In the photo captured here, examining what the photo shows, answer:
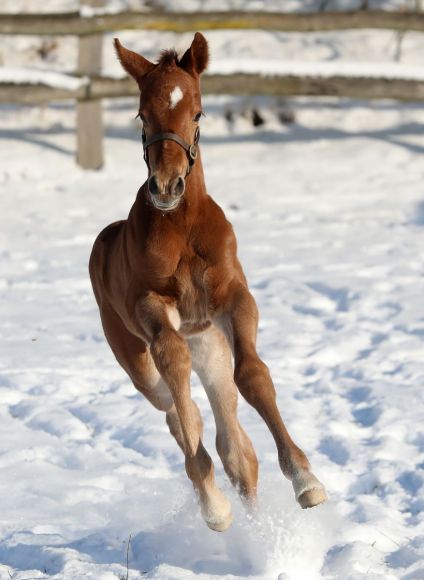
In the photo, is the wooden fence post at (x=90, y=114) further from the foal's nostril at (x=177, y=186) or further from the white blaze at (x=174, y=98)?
the foal's nostril at (x=177, y=186)

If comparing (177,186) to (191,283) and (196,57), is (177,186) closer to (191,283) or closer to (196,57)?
(191,283)

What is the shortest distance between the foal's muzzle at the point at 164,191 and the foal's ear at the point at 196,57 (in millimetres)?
494

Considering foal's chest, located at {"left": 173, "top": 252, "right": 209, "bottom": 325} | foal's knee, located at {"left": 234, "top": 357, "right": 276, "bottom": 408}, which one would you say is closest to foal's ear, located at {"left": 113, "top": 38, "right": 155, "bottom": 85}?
foal's chest, located at {"left": 173, "top": 252, "right": 209, "bottom": 325}

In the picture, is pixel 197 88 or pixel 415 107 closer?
pixel 197 88

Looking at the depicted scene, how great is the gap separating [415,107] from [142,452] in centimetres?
682

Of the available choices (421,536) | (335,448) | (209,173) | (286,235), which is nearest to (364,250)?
(286,235)

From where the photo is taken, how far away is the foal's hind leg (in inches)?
144

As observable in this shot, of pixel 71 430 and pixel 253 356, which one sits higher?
pixel 253 356

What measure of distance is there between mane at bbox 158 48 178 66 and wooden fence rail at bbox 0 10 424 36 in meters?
6.01

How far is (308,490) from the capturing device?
121 inches

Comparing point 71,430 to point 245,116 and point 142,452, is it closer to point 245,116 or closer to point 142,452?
point 142,452

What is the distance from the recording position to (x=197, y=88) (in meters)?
3.37

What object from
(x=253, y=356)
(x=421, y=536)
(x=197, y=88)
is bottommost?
(x=421, y=536)

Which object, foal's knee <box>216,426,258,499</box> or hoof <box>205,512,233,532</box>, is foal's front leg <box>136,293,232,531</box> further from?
foal's knee <box>216,426,258,499</box>
